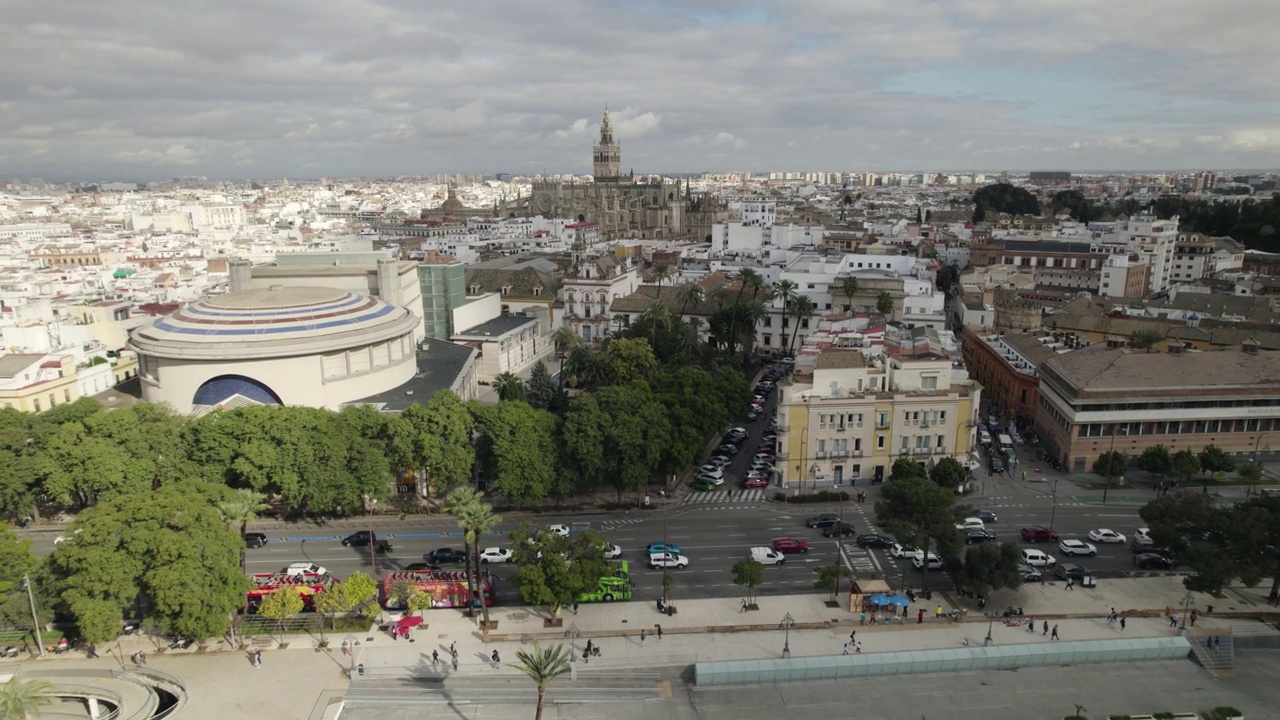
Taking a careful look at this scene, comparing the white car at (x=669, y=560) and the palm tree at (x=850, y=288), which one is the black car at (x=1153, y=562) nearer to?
the white car at (x=669, y=560)

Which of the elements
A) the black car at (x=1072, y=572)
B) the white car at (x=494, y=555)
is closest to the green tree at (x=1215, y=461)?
the black car at (x=1072, y=572)

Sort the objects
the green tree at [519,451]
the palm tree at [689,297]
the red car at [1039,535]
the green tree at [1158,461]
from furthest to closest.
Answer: the palm tree at [689,297] < the green tree at [1158,461] < the green tree at [519,451] < the red car at [1039,535]

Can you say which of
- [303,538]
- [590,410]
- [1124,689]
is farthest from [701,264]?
[1124,689]

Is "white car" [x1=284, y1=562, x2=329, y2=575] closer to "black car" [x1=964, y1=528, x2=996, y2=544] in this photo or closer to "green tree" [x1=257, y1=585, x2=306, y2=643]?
"green tree" [x1=257, y1=585, x2=306, y2=643]

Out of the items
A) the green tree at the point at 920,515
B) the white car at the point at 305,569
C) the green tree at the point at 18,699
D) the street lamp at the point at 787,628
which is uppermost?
the green tree at the point at 920,515

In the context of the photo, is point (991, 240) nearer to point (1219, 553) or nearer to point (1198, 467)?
point (1198, 467)

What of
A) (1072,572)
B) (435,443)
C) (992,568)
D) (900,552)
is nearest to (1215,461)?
(1072,572)
